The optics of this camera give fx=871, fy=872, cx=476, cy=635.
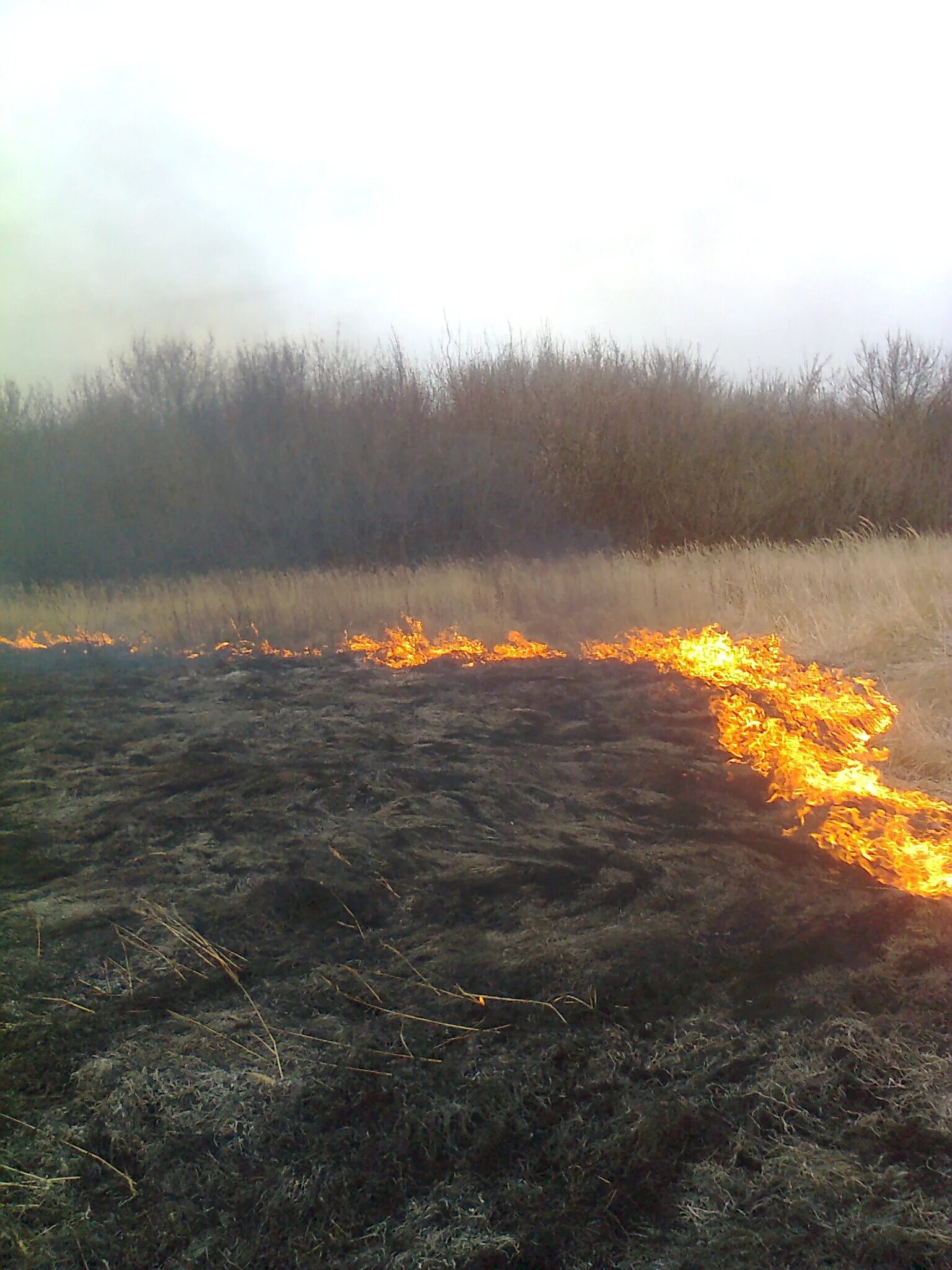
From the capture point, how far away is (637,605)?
961cm

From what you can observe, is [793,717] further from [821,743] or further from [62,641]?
[62,641]

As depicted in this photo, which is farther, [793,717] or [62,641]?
[62,641]

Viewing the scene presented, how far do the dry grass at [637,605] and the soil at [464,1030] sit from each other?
217cm

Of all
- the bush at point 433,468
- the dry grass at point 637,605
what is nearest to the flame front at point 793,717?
the dry grass at point 637,605

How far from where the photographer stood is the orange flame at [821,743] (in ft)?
12.2

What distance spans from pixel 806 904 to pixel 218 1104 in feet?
7.02

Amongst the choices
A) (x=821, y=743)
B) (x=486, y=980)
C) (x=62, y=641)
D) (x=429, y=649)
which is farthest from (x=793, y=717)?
(x=62, y=641)

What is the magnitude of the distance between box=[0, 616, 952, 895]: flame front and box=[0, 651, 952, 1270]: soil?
0.85 ft

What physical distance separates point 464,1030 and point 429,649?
6162 mm

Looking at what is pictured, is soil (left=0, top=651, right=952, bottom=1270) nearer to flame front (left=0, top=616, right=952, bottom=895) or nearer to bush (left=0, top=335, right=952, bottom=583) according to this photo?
flame front (left=0, top=616, right=952, bottom=895)

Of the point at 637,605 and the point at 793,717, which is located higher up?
the point at 637,605

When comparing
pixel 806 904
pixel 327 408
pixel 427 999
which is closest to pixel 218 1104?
pixel 427 999

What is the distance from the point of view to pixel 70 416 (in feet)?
48.0

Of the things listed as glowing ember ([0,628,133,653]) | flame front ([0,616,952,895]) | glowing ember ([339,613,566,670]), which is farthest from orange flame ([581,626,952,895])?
glowing ember ([0,628,133,653])
